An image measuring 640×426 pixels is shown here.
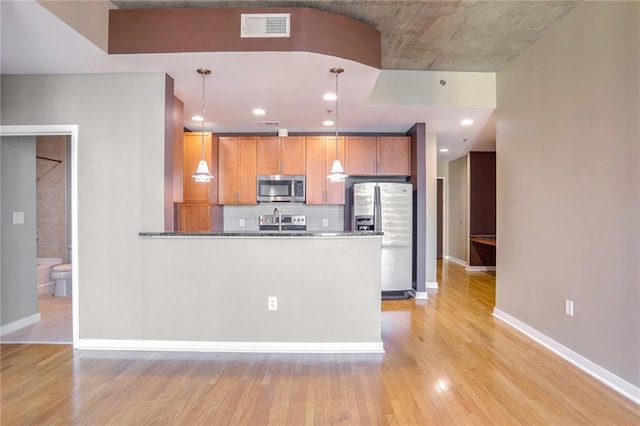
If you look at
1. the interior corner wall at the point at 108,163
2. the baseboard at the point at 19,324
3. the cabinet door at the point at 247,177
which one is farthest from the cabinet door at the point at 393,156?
the baseboard at the point at 19,324

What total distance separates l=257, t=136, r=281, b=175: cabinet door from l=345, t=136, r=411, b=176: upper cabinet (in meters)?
1.04

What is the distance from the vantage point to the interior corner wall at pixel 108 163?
119 inches

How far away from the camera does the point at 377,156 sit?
507cm

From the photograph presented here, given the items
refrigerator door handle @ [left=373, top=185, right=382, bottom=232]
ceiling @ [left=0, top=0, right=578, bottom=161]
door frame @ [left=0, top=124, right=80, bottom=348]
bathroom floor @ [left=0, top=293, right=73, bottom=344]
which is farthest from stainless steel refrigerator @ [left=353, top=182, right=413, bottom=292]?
bathroom floor @ [left=0, top=293, right=73, bottom=344]

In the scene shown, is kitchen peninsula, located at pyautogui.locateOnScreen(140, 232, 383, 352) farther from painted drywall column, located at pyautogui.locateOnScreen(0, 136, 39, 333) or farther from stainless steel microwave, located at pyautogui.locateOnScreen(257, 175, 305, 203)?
stainless steel microwave, located at pyautogui.locateOnScreen(257, 175, 305, 203)

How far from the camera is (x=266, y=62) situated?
9.15ft

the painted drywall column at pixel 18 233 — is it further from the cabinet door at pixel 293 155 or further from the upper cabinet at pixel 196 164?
the cabinet door at pixel 293 155

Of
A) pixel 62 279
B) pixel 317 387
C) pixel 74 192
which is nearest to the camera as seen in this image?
pixel 317 387

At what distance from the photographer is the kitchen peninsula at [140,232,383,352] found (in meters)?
2.95

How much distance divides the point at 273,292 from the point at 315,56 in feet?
6.45

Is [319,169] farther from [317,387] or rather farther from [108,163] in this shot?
[317,387]

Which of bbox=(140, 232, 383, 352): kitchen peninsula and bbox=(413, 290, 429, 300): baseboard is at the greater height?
→ bbox=(140, 232, 383, 352): kitchen peninsula

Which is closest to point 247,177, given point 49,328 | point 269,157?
point 269,157

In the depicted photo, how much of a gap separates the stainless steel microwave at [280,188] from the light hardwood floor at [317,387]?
258 centimetres
